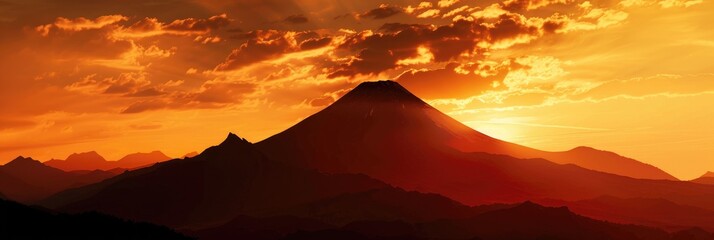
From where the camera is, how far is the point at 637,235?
186 meters

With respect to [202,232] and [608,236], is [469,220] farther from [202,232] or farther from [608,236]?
[202,232]

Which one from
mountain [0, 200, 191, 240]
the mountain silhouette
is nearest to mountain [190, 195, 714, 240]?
Answer: the mountain silhouette

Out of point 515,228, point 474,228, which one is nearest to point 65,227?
point 474,228

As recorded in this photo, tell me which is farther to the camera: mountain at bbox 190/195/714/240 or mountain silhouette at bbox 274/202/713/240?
mountain at bbox 190/195/714/240

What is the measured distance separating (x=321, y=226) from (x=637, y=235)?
2838 inches

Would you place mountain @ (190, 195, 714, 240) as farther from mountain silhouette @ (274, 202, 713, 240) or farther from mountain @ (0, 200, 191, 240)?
mountain @ (0, 200, 191, 240)

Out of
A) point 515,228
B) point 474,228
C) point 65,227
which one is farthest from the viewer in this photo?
point 474,228

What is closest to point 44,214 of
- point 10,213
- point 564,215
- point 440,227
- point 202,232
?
point 10,213

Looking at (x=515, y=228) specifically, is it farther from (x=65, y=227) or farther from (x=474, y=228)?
(x=65, y=227)

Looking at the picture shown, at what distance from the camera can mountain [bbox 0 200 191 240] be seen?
94.4 meters

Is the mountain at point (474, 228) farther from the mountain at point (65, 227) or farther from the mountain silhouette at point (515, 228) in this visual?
the mountain at point (65, 227)

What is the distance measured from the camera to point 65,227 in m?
99.6

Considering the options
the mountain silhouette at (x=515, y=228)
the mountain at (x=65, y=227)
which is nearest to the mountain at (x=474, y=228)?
the mountain silhouette at (x=515, y=228)

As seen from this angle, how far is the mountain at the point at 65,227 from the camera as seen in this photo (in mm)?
94438
